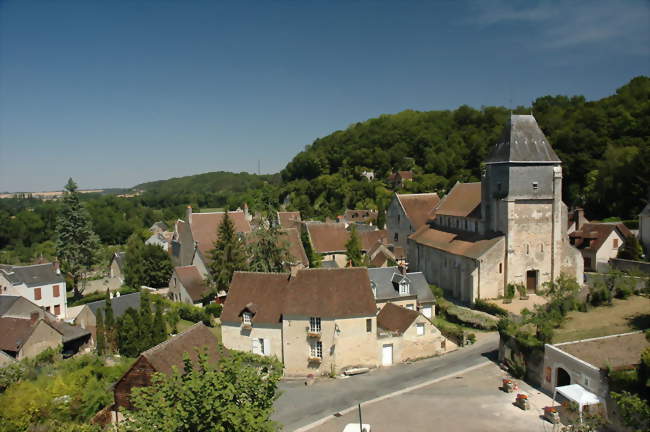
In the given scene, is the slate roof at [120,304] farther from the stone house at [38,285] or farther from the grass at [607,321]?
the grass at [607,321]

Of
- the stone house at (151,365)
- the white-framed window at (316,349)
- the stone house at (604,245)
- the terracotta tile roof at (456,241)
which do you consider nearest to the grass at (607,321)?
the terracotta tile roof at (456,241)

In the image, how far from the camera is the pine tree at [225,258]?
117 feet

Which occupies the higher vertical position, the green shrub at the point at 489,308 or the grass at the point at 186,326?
the green shrub at the point at 489,308

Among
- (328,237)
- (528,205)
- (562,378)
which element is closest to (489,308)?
(528,205)

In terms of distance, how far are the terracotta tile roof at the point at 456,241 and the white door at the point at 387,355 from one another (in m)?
11.5

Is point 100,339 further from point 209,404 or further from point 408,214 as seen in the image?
point 408,214

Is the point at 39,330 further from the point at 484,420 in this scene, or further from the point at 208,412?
the point at 484,420

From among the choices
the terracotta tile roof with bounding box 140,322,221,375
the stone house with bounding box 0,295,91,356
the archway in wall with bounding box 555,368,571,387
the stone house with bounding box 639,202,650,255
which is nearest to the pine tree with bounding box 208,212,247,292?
the stone house with bounding box 0,295,91,356

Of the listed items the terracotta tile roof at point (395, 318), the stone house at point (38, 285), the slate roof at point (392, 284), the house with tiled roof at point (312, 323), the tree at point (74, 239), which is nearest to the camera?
the house with tiled roof at point (312, 323)

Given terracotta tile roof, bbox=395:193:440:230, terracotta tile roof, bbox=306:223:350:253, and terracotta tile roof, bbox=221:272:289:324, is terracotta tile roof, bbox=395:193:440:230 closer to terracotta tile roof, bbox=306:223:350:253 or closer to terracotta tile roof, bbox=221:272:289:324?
terracotta tile roof, bbox=306:223:350:253

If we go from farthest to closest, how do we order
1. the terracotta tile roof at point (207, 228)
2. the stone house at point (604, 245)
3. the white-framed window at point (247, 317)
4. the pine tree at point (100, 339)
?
1. the terracotta tile roof at point (207, 228)
2. the stone house at point (604, 245)
3. the pine tree at point (100, 339)
4. the white-framed window at point (247, 317)

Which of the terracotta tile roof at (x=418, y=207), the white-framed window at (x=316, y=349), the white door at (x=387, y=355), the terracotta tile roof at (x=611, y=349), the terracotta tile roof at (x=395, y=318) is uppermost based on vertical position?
the terracotta tile roof at (x=418, y=207)

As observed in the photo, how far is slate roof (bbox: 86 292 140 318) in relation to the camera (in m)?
31.5

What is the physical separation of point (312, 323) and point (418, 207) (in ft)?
91.2
